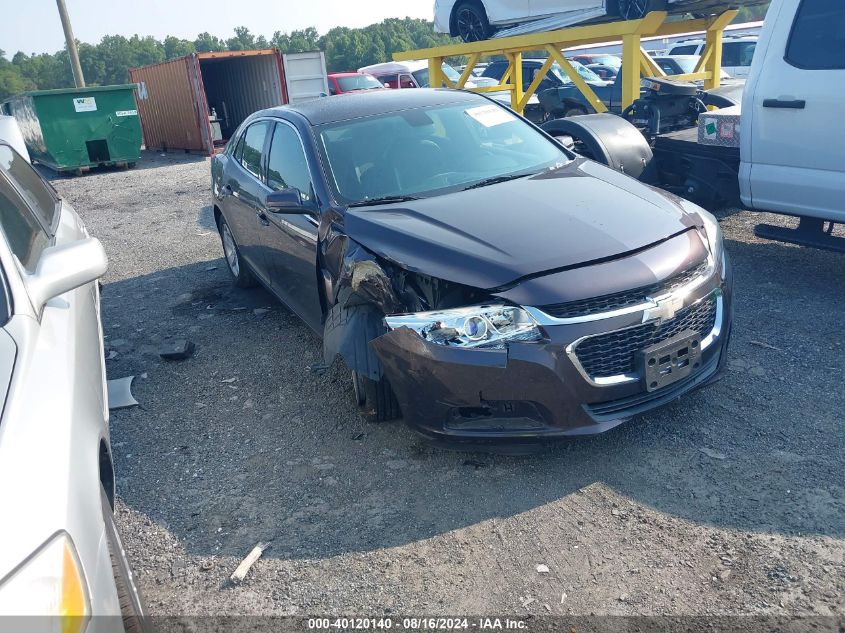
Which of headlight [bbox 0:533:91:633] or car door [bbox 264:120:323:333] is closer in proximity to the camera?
headlight [bbox 0:533:91:633]

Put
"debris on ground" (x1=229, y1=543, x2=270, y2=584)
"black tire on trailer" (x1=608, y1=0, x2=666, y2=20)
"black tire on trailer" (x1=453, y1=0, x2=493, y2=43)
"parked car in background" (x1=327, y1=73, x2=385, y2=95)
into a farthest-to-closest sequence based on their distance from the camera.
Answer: "parked car in background" (x1=327, y1=73, x2=385, y2=95) < "black tire on trailer" (x1=453, y1=0, x2=493, y2=43) < "black tire on trailer" (x1=608, y1=0, x2=666, y2=20) < "debris on ground" (x1=229, y1=543, x2=270, y2=584)

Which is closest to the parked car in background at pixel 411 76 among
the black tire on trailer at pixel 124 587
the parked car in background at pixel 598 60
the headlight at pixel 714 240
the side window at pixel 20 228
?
the parked car in background at pixel 598 60

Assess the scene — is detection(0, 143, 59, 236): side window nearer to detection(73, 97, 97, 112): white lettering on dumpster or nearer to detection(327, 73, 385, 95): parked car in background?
detection(73, 97, 97, 112): white lettering on dumpster

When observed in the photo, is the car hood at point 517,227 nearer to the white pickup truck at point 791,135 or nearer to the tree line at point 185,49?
the white pickup truck at point 791,135

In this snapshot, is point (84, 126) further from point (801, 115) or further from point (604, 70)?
point (801, 115)

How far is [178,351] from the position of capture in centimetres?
536

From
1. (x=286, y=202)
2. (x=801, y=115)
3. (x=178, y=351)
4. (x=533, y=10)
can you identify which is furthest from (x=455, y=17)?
(x=286, y=202)

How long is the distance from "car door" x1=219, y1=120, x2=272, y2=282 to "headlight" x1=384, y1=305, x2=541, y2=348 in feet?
7.75

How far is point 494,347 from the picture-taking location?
327cm

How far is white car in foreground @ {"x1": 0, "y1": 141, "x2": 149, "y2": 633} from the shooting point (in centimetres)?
170

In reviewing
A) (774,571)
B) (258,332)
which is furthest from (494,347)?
(258,332)

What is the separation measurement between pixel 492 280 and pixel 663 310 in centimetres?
79

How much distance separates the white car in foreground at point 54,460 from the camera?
5.58ft

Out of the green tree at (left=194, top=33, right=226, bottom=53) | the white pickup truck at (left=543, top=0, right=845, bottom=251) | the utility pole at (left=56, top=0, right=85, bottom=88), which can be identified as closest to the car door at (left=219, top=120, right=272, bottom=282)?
the white pickup truck at (left=543, top=0, right=845, bottom=251)
